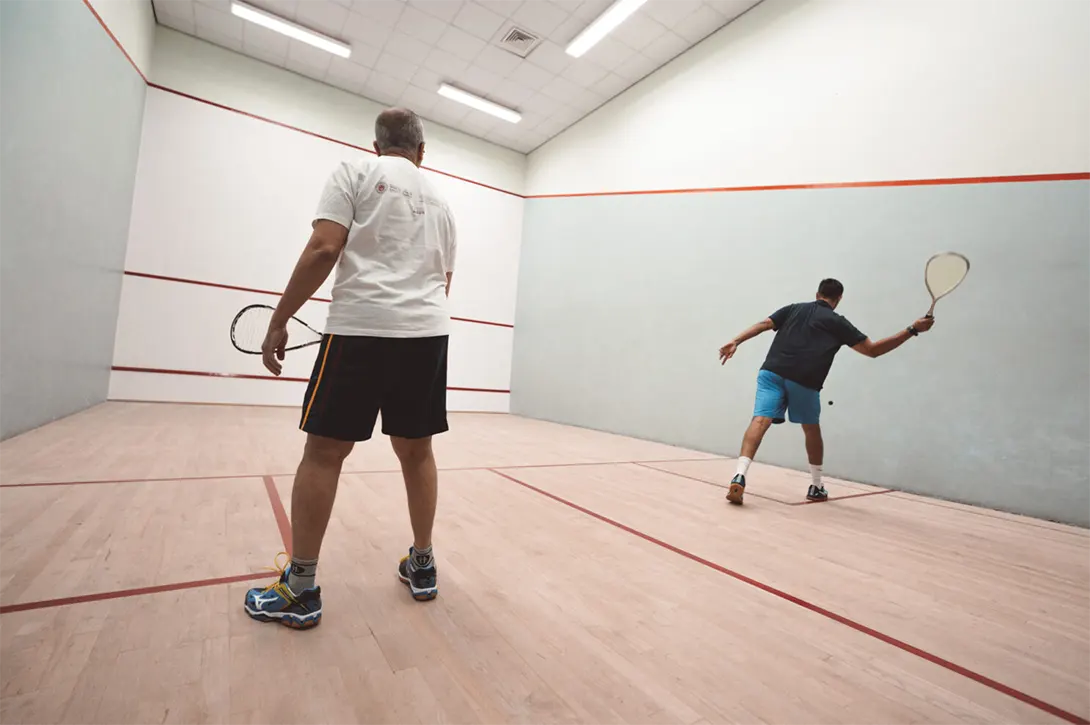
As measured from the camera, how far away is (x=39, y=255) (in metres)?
2.63

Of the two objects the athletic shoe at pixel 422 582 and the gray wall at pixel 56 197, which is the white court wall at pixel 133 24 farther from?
the athletic shoe at pixel 422 582

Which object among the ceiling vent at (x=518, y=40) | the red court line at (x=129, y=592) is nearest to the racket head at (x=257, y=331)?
the ceiling vent at (x=518, y=40)

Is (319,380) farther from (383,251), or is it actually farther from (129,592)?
(129,592)

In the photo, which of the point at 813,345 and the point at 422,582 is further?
the point at 813,345

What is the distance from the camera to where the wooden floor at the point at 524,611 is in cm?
82

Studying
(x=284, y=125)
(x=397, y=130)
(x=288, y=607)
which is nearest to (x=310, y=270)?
(x=397, y=130)

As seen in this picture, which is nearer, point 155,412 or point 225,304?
point 155,412

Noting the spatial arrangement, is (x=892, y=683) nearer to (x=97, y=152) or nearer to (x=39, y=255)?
(x=39, y=255)


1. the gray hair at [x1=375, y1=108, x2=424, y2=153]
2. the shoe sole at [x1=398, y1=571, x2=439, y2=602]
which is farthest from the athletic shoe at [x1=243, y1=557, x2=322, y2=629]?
the gray hair at [x1=375, y1=108, x2=424, y2=153]

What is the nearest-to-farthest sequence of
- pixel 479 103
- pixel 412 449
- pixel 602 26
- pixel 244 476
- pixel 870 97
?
pixel 412 449 < pixel 244 476 < pixel 870 97 < pixel 602 26 < pixel 479 103

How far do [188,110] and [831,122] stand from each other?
5.38m

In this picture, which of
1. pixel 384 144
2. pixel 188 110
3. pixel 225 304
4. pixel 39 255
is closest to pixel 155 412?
pixel 225 304

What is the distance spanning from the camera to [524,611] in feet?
3.78

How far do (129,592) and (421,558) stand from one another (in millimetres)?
613
